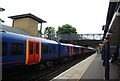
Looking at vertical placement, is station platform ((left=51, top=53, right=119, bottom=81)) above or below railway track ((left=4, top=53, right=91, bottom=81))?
above

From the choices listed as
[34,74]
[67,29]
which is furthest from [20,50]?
[67,29]

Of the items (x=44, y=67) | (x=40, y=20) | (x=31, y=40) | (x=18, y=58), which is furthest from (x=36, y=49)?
(x=40, y=20)

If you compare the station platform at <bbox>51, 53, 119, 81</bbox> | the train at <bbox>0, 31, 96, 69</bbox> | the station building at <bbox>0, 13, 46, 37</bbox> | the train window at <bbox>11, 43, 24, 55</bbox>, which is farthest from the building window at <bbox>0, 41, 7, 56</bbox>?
the station building at <bbox>0, 13, 46, 37</bbox>

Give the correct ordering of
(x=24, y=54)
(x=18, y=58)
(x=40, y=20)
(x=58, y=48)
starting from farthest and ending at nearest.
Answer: (x=40, y=20) < (x=58, y=48) < (x=24, y=54) < (x=18, y=58)

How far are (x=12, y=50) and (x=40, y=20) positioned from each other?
26.1 metres

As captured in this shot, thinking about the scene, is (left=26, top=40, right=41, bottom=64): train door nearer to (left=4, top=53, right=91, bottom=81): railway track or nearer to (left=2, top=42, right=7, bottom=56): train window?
(left=4, top=53, right=91, bottom=81): railway track

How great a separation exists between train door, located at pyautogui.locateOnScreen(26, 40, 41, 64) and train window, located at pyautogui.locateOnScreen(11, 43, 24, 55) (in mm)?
607

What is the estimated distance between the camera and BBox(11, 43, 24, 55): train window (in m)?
7.94

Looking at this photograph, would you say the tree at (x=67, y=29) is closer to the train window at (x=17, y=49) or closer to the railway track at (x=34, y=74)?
the railway track at (x=34, y=74)

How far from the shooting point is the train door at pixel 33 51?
936 centimetres

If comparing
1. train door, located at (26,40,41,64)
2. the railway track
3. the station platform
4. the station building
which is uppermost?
the station building

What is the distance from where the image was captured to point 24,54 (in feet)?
29.3

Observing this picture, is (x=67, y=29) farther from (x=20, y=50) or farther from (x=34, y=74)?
(x=20, y=50)

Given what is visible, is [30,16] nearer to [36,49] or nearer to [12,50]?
[36,49]
